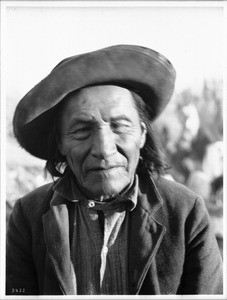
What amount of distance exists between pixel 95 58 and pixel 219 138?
0.87m

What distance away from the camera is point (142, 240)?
9.10 ft

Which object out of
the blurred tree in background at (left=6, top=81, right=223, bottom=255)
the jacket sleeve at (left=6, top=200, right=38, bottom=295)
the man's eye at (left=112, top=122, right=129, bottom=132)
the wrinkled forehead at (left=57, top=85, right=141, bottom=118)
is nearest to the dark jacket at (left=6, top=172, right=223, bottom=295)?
the jacket sleeve at (left=6, top=200, right=38, bottom=295)

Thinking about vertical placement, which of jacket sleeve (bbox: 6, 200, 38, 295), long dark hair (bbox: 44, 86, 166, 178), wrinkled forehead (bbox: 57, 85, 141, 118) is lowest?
jacket sleeve (bbox: 6, 200, 38, 295)

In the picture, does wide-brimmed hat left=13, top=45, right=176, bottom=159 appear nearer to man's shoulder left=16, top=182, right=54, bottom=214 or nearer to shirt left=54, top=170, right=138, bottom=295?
man's shoulder left=16, top=182, right=54, bottom=214

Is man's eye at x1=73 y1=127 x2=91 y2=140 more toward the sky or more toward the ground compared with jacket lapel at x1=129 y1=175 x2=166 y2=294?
more toward the sky

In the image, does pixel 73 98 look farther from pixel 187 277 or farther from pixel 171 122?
pixel 187 277

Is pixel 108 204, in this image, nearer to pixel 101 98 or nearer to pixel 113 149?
pixel 113 149

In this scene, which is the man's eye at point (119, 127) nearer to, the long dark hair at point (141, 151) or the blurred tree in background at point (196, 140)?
the long dark hair at point (141, 151)

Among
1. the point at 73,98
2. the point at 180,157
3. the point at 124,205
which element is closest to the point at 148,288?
the point at 124,205

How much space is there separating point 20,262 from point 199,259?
103 centimetres

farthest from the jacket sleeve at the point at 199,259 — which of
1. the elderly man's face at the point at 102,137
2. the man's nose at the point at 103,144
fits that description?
the man's nose at the point at 103,144

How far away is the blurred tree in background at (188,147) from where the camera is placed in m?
2.93

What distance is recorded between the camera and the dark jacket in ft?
9.12

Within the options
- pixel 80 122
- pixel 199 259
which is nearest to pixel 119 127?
pixel 80 122
